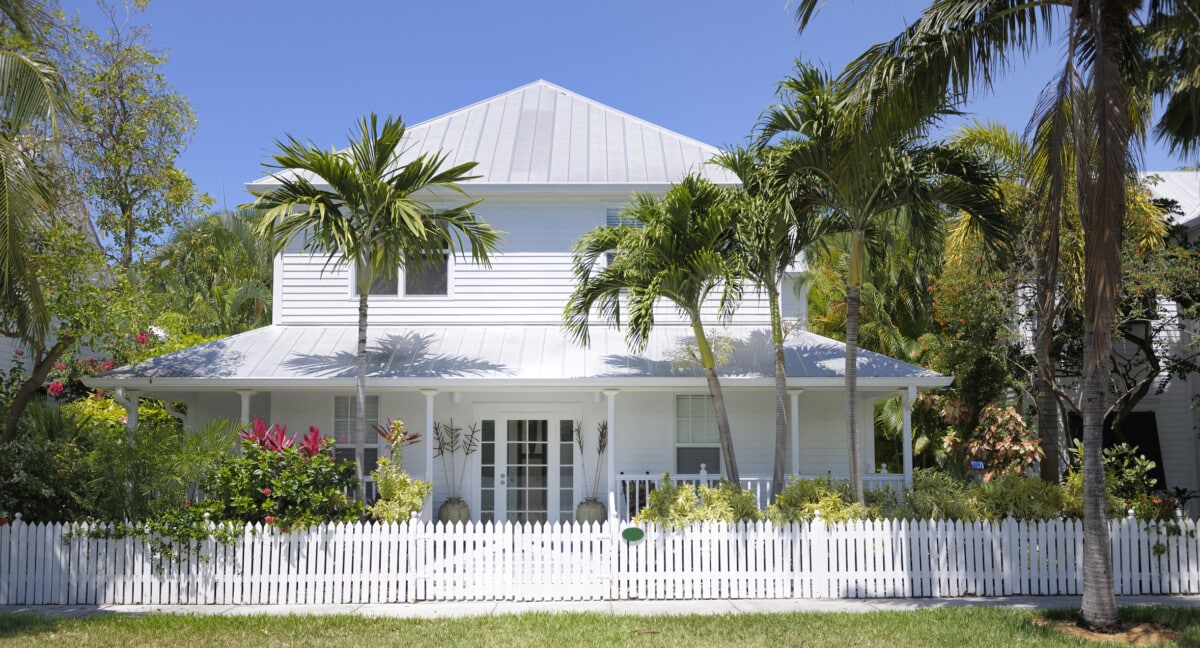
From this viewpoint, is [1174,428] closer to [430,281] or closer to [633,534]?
[633,534]

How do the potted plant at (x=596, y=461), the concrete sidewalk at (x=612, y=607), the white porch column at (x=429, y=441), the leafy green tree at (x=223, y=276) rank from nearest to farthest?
the concrete sidewalk at (x=612, y=607) → the white porch column at (x=429, y=441) → the potted plant at (x=596, y=461) → the leafy green tree at (x=223, y=276)

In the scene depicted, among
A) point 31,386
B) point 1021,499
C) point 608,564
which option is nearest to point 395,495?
point 608,564

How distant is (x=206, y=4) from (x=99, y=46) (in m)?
2.96

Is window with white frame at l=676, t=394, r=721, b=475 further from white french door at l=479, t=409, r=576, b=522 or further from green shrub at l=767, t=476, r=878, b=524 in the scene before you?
green shrub at l=767, t=476, r=878, b=524

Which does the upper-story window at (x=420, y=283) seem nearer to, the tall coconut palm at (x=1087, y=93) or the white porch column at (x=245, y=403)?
the white porch column at (x=245, y=403)

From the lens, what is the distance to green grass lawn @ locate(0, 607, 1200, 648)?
823cm

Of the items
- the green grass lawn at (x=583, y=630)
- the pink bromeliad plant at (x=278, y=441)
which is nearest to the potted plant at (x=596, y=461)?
the pink bromeliad plant at (x=278, y=441)

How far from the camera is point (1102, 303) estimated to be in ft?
26.0

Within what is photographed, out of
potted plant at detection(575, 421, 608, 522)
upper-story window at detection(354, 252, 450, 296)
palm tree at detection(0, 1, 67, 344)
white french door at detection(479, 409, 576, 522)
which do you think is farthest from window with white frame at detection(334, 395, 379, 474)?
palm tree at detection(0, 1, 67, 344)

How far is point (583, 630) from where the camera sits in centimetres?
876

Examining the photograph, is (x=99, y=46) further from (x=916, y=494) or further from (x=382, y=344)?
(x=916, y=494)

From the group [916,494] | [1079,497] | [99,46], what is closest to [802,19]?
[916,494]

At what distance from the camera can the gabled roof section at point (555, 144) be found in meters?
16.2

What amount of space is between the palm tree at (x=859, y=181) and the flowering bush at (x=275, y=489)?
652 cm
